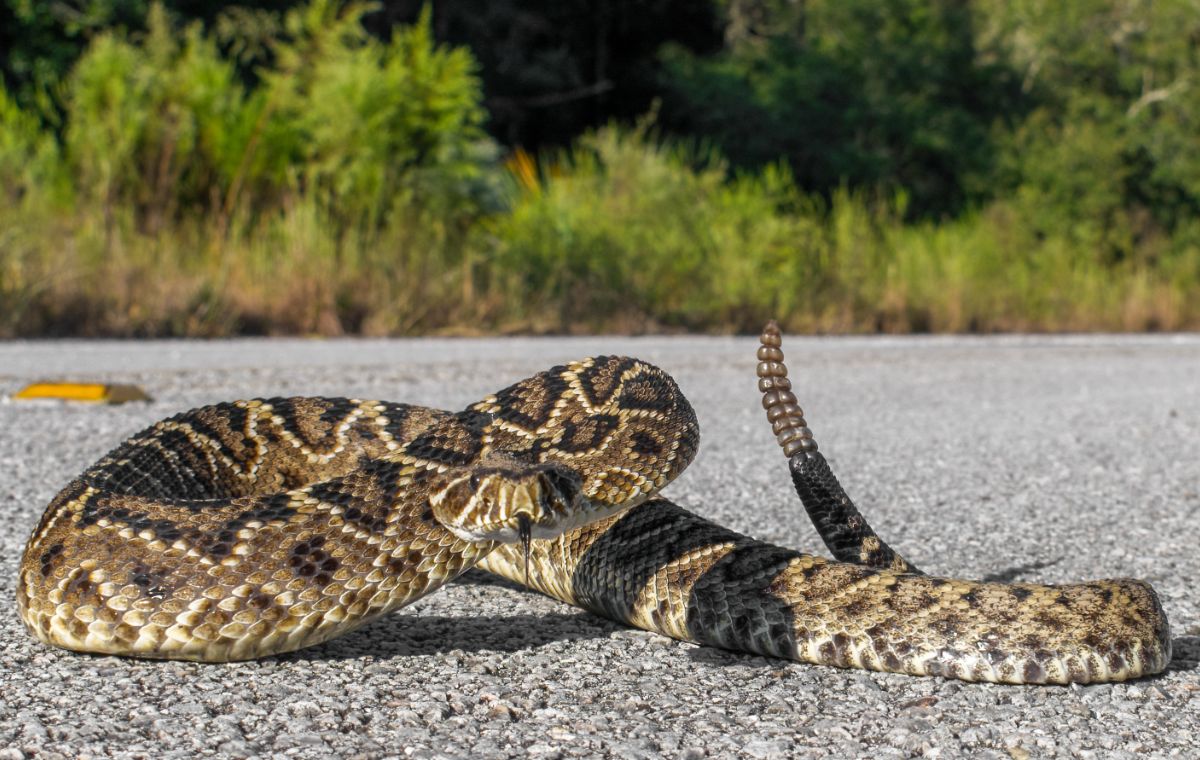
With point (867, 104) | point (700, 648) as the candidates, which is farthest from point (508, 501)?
point (867, 104)

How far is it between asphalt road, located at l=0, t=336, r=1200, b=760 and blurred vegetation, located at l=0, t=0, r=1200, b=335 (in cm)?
436

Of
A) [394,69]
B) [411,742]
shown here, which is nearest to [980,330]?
[394,69]

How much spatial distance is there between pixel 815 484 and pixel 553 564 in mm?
872

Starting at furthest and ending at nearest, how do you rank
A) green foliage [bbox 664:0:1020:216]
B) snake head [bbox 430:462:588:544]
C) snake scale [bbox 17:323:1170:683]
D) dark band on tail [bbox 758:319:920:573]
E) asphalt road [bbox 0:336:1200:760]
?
green foliage [bbox 664:0:1020:216] < dark band on tail [bbox 758:319:920:573] < snake scale [bbox 17:323:1170:683] < snake head [bbox 430:462:588:544] < asphalt road [bbox 0:336:1200:760]

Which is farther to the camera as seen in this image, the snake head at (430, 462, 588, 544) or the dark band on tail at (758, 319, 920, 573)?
the dark band on tail at (758, 319, 920, 573)

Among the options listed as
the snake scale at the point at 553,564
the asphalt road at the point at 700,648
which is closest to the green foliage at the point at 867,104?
the asphalt road at the point at 700,648

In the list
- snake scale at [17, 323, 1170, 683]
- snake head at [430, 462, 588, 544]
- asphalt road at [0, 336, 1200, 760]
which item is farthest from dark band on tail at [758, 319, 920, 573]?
snake head at [430, 462, 588, 544]

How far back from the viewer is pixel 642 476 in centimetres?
405

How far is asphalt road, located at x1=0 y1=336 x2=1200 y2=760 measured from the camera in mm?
→ 3197

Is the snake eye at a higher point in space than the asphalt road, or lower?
higher

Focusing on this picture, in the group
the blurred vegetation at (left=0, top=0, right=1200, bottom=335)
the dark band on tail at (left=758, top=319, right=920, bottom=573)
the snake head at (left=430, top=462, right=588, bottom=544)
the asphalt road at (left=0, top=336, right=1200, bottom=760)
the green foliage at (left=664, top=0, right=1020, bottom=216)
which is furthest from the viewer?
the green foliage at (left=664, top=0, right=1020, bottom=216)

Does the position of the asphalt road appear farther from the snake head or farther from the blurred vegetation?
the blurred vegetation

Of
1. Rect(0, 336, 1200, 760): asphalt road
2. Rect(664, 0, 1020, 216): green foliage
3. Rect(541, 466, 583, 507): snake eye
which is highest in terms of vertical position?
Rect(664, 0, 1020, 216): green foliage

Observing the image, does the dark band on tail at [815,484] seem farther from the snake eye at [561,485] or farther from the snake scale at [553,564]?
the snake eye at [561,485]
